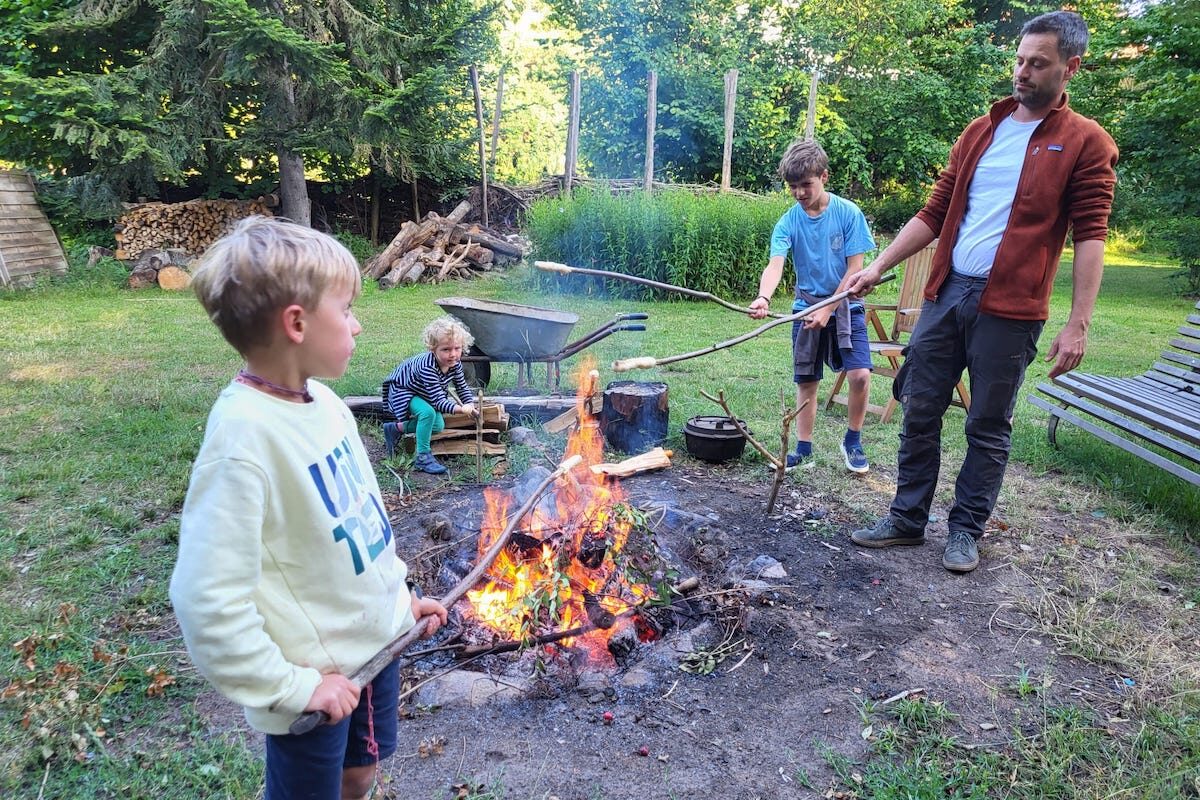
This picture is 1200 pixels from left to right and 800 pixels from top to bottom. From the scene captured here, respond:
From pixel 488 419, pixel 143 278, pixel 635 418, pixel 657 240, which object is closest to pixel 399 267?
pixel 143 278

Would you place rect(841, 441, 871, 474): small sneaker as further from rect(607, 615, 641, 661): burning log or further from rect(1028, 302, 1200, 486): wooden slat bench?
rect(607, 615, 641, 661): burning log

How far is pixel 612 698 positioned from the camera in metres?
2.57

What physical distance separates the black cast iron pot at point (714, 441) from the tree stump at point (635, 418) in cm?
24

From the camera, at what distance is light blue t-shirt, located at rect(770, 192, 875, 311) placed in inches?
178

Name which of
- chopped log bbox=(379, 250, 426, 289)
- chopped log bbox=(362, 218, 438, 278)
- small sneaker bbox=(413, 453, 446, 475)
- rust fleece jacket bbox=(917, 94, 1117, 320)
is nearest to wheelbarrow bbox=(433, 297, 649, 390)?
small sneaker bbox=(413, 453, 446, 475)

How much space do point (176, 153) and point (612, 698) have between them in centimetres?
1323

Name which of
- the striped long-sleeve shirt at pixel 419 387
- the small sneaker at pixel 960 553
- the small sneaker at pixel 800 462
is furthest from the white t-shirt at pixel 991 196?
the striped long-sleeve shirt at pixel 419 387

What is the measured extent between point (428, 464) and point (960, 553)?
10.4 ft

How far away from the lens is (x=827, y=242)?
4.54 m

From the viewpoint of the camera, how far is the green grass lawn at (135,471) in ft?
7.47

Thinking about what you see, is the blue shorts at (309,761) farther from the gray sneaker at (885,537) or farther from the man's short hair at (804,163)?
the man's short hair at (804,163)

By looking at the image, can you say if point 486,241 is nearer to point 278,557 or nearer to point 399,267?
point 399,267

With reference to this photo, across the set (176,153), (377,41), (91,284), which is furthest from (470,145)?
(91,284)

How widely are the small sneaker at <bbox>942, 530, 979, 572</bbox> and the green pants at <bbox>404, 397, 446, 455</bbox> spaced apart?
10.4 feet
